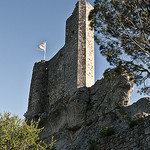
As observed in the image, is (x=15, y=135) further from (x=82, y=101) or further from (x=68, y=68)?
(x=68, y=68)

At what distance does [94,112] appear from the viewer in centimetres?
1367

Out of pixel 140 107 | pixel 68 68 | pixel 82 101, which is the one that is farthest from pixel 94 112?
pixel 68 68

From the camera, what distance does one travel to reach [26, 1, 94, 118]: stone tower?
51.2ft

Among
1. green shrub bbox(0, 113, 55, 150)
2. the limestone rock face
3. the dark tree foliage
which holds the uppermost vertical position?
the dark tree foliage

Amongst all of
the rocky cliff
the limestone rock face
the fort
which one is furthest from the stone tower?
the limestone rock face

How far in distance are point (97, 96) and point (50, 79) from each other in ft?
17.2

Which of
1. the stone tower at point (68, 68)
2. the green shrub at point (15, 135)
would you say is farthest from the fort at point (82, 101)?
the green shrub at point (15, 135)

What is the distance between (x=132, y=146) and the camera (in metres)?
8.62

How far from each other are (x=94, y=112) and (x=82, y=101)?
104 cm

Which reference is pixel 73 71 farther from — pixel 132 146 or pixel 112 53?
pixel 132 146

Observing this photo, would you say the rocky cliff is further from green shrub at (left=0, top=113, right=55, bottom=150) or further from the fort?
green shrub at (left=0, top=113, right=55, bottom=150)

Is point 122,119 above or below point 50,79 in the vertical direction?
below

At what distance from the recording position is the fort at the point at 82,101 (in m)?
10.1

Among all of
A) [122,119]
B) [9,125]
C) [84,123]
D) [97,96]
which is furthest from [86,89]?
[9,125]
